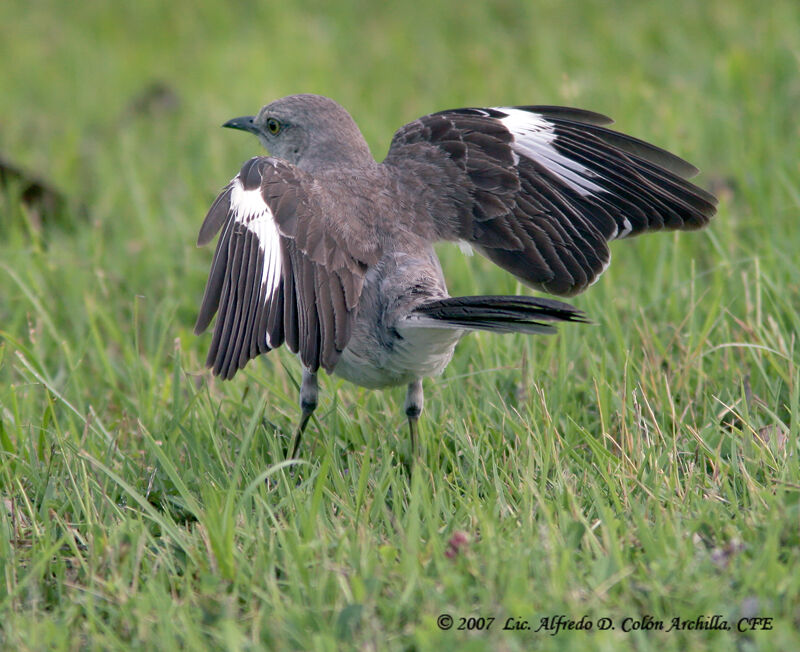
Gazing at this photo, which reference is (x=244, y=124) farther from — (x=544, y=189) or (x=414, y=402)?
(x=414, y=402)

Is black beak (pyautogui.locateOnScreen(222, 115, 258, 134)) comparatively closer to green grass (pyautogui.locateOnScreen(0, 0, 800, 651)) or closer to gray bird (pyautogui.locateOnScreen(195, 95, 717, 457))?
gray bird (pyautogui.locateOnScreen(195, 95, 717, 457))

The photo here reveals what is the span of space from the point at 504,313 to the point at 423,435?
0.95 meters

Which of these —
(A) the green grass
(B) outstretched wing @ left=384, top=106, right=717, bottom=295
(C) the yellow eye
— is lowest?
(A) the green grass

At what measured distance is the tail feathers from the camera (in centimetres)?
339

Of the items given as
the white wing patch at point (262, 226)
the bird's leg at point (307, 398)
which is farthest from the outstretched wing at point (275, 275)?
the bird's leg at point (307, 398)

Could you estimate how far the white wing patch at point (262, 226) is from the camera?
150 inches

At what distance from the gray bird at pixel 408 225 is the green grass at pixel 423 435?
0.42m

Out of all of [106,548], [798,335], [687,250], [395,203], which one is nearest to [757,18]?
[687,250]

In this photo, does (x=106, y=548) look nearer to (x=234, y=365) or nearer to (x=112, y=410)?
(x=234, y=365)

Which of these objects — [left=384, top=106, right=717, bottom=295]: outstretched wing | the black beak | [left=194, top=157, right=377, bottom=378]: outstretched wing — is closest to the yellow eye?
the black beak

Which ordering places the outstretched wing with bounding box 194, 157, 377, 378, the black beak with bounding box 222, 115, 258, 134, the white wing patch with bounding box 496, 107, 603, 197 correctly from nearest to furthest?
the outstretched wing with bounding box 194, 157, 377, 378
the white wing patch with bounding box 496, 107, 603, 197
the black beak with bounding box 222, 115, 258, 134

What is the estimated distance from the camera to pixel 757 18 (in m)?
9.07

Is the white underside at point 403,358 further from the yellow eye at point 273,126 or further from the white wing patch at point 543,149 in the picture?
the yellow eye at point 273,126

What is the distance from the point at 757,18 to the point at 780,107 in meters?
2.16
